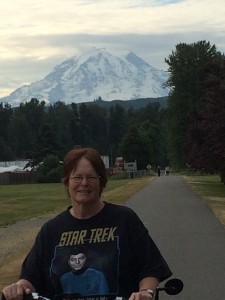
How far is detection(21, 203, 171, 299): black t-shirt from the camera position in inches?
144

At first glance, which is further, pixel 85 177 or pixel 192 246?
pixel 192 246

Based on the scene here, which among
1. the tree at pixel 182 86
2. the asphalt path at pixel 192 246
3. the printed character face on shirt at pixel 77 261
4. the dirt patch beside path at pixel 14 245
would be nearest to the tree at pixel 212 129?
the asphalt path at pixel 192 246

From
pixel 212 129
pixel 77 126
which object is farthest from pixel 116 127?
pixel 212 129

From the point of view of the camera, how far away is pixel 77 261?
3.68m

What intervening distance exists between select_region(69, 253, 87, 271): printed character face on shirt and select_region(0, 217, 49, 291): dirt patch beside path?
250 inches

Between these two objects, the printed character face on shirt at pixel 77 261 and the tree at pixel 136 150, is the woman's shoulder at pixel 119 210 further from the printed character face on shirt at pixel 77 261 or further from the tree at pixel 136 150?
the tree at pixel 136 150

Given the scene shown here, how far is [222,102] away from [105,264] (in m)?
29.6

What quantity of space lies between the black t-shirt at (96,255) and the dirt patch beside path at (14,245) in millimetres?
6182

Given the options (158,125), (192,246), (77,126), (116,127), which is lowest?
(192,246)

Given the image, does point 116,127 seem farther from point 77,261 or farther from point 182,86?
point 77,261

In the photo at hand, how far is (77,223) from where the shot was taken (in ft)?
12.5

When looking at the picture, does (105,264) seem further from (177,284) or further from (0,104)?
(0,104)

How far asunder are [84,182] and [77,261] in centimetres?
47

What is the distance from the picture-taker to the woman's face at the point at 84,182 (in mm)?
3867
